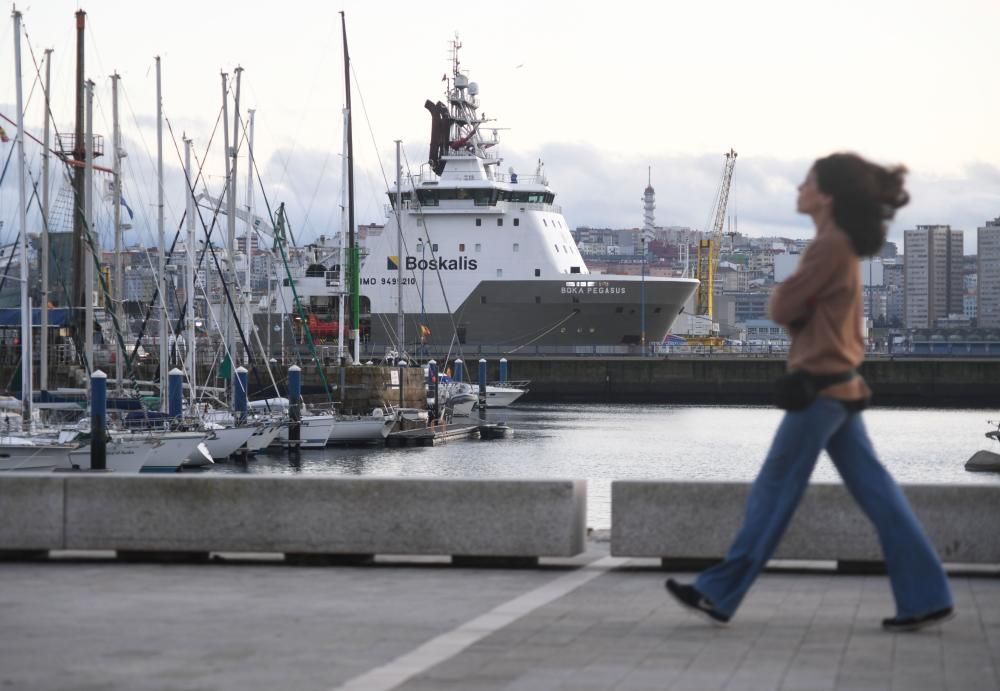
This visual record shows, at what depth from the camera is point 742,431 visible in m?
48.9

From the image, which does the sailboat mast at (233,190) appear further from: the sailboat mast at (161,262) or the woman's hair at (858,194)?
the woman's hair at (858,194)

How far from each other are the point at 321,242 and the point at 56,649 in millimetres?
70198

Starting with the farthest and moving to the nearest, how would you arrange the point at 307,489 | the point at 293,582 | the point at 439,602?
the point at 307,489, the point at 293,582, the point at 439,602

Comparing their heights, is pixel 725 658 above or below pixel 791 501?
below

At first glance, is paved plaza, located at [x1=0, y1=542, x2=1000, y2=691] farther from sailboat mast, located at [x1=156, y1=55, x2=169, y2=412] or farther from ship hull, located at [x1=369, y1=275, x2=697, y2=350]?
ship hull, located at [x1=369, y1=275, x2=697, y2=350]

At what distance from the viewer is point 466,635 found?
6.40m

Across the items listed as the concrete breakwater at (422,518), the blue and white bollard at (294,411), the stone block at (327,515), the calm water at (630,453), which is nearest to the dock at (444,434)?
the calm water at (630,453)

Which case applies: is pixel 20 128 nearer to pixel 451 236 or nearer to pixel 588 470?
pixel 588 470

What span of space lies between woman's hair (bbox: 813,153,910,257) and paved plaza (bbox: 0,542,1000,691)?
1650 mm

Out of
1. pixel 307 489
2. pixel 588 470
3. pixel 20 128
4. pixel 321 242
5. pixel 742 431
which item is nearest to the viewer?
pixel 307 489

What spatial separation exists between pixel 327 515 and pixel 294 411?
101 ft

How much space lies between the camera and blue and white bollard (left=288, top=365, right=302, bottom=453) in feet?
127

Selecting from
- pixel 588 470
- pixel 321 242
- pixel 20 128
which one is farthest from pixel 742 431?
pixel 321 242

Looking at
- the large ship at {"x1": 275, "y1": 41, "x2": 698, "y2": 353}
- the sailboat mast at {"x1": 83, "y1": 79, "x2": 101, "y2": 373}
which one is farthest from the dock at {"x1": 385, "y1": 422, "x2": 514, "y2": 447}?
the large ship at {"x1": 275, "y1": 41, "x2": 698, "y2": 353}
